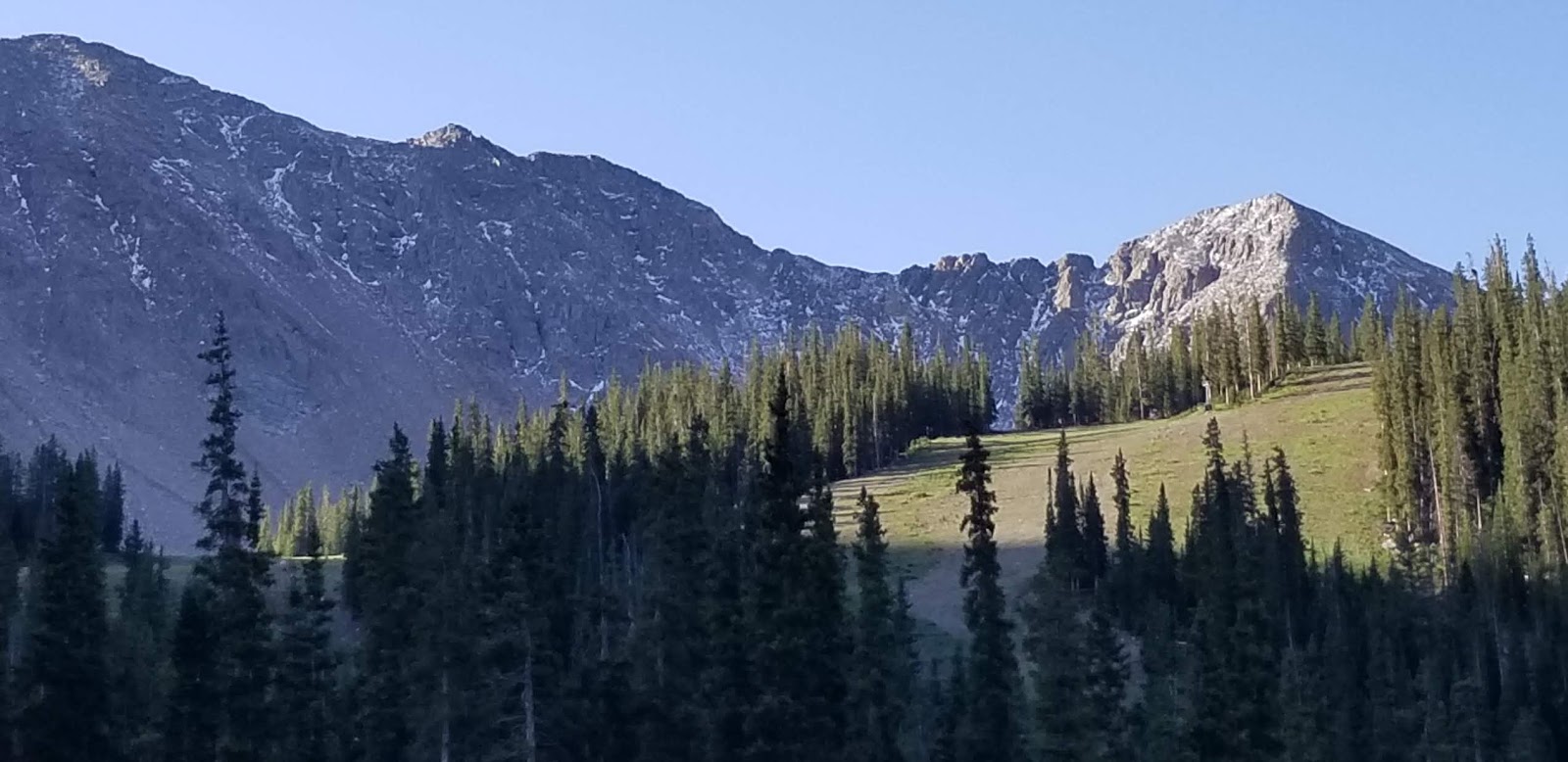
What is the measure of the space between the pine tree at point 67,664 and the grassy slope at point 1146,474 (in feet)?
212

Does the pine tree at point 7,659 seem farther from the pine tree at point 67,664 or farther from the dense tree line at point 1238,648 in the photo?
the dense tree line at point 1238,648

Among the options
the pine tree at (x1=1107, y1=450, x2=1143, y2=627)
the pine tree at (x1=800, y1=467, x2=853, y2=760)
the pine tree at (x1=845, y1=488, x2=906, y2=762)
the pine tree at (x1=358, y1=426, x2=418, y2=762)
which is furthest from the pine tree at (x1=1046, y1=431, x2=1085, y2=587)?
the pine tree at (x1=800, y1=467, x2=853, y2=760)

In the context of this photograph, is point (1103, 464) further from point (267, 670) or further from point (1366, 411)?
point (267, 670)

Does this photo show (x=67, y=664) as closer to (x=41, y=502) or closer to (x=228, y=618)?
(x=228, y=618)

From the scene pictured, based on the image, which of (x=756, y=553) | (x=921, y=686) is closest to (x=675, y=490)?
(x=921, y=686)

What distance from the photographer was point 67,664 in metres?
53.4

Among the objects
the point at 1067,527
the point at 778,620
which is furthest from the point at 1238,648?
the point at 1067,527

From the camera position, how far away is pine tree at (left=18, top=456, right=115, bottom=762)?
5262cm

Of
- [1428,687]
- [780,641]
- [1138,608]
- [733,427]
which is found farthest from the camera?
[733,427]

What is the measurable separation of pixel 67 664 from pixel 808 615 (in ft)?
81.3

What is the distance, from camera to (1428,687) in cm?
8638

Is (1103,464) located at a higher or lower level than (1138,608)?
higher

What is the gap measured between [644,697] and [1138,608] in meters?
52.4

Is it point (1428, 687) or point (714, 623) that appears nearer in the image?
point (714, 623)
